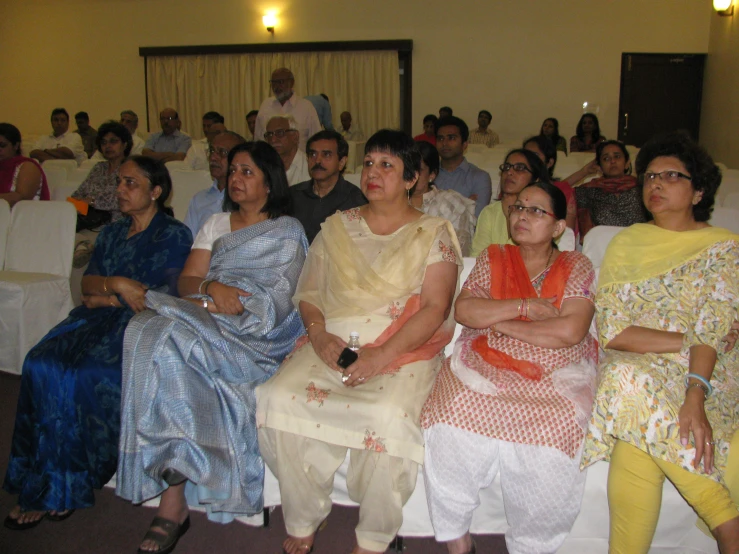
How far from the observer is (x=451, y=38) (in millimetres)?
9844

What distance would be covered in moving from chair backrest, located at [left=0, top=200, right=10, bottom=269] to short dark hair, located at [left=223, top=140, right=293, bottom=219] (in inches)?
75.0

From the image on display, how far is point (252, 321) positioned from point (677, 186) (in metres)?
1.56

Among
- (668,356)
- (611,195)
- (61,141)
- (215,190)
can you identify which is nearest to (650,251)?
(668,356)

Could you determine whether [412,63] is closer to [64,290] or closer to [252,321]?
[64,290]

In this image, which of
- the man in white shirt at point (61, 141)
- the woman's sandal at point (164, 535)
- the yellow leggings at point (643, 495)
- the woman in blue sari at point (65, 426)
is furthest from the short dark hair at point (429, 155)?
the man in white shirt at point (61, 141)

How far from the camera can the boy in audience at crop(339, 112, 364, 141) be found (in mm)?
9945

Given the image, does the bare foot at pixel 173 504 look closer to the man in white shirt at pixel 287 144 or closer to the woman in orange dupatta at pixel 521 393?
the woman in orange dupatta at pixel 521 393

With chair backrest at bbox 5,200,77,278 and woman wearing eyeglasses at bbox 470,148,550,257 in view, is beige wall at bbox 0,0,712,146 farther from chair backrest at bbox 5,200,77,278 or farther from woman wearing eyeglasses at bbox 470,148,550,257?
chair backrest at bbox 5,200,77,278

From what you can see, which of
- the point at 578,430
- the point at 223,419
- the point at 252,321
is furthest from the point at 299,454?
the point at 578,430

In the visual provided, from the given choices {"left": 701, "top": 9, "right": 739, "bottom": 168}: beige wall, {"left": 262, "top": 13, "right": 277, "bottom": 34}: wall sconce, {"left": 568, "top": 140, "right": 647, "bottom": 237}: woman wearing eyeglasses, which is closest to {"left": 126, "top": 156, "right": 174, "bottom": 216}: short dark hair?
{"left": 568, "top": 140, "right": 647, "bottom": 237}: woman wearing eyeglasses

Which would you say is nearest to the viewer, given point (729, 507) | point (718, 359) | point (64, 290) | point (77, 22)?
point (729, 507)

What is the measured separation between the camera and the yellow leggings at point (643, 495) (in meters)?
1.66

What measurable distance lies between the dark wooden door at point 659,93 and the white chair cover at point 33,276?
878cm

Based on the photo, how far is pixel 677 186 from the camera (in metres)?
2.05
